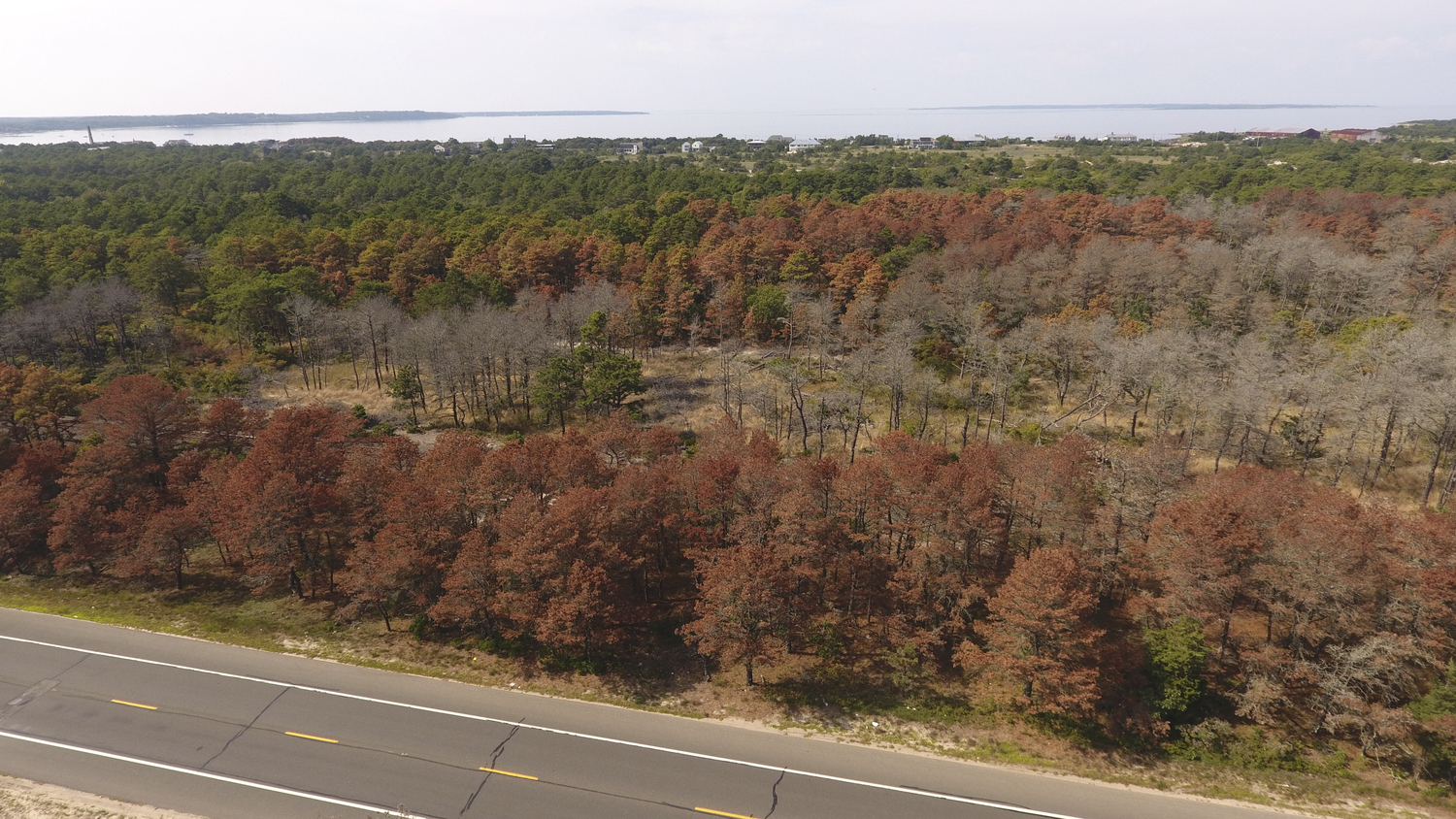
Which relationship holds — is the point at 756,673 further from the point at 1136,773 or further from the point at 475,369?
the point at 475,369

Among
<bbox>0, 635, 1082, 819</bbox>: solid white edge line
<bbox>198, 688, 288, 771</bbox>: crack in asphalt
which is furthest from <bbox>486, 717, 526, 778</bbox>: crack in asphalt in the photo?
<bbox>198, 688, 288, 771</bbox>: crack in asphalt

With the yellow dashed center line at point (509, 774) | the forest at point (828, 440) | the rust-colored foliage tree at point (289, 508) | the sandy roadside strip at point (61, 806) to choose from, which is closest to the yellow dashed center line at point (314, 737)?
the sandy roadside strip at point (61, 806)

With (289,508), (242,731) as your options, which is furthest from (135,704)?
(289,508)

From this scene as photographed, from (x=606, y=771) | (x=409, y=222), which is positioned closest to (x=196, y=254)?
(x=409, y=222)

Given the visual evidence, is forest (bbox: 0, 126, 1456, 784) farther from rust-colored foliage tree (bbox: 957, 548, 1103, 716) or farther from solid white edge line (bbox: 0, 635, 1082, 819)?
solid white edge line (bbox: 0, 635, 1082, 819)

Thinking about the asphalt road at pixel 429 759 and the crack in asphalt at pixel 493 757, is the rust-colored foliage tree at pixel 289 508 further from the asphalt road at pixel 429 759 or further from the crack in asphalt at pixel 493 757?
the crack in asphalt at pixel 493 757
